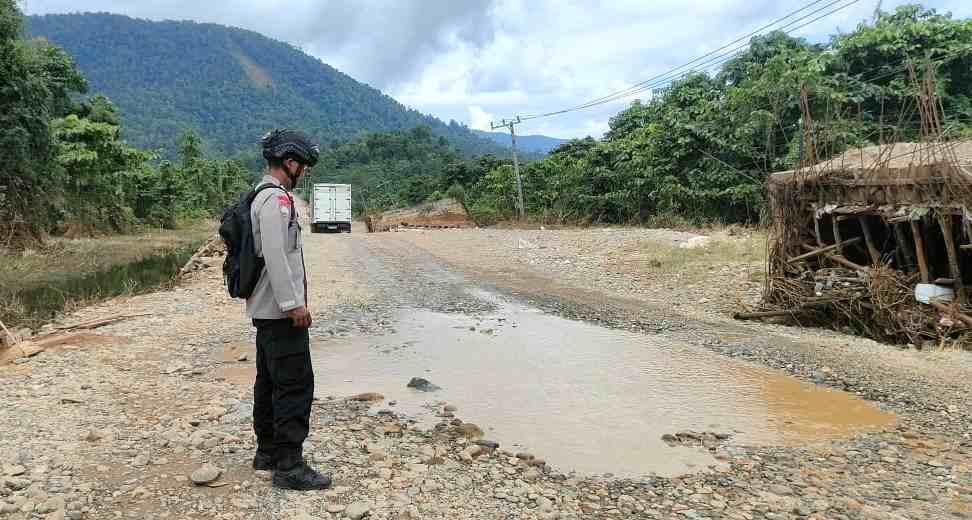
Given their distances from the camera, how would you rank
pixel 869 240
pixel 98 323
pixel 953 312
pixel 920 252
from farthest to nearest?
1. pixel 869 240
2. pixel 98 323
3. pixel 920 252
4. pixel 953 312

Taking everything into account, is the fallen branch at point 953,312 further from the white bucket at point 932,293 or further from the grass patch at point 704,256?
the grass patch at point 704,256

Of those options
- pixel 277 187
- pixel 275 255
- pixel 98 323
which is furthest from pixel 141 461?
pixel 98 323

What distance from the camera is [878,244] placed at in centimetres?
877

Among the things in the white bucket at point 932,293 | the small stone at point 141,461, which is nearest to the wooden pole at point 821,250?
the white bucket at point 932,293

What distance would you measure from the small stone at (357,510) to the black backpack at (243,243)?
1.17 meters

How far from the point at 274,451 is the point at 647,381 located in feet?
11.6

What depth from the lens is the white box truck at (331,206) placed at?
3356 cm

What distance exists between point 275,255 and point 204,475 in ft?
4.13

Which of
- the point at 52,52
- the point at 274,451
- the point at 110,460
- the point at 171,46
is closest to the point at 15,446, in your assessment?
the point at 110,460

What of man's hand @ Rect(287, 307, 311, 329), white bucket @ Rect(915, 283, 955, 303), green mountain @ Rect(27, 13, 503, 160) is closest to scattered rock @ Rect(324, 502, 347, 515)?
man's hand @ Rect(287, 307, 311, 329)

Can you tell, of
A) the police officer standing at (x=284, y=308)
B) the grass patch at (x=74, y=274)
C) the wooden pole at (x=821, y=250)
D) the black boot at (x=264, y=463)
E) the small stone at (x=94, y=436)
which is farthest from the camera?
the grass patch at (x=74, y=274)

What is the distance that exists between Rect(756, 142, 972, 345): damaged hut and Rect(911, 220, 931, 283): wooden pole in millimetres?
12

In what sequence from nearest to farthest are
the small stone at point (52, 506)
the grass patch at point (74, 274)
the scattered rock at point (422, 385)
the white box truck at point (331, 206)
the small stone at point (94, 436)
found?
the small stone at point (52, 506) → the small stone at point (94, 436) → the scattered rock at point (422, 385) → the grass patch at point (74, 274) → the white box truck at point (331, 206)

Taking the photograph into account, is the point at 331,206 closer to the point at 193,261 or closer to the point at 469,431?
the point at 193,261
